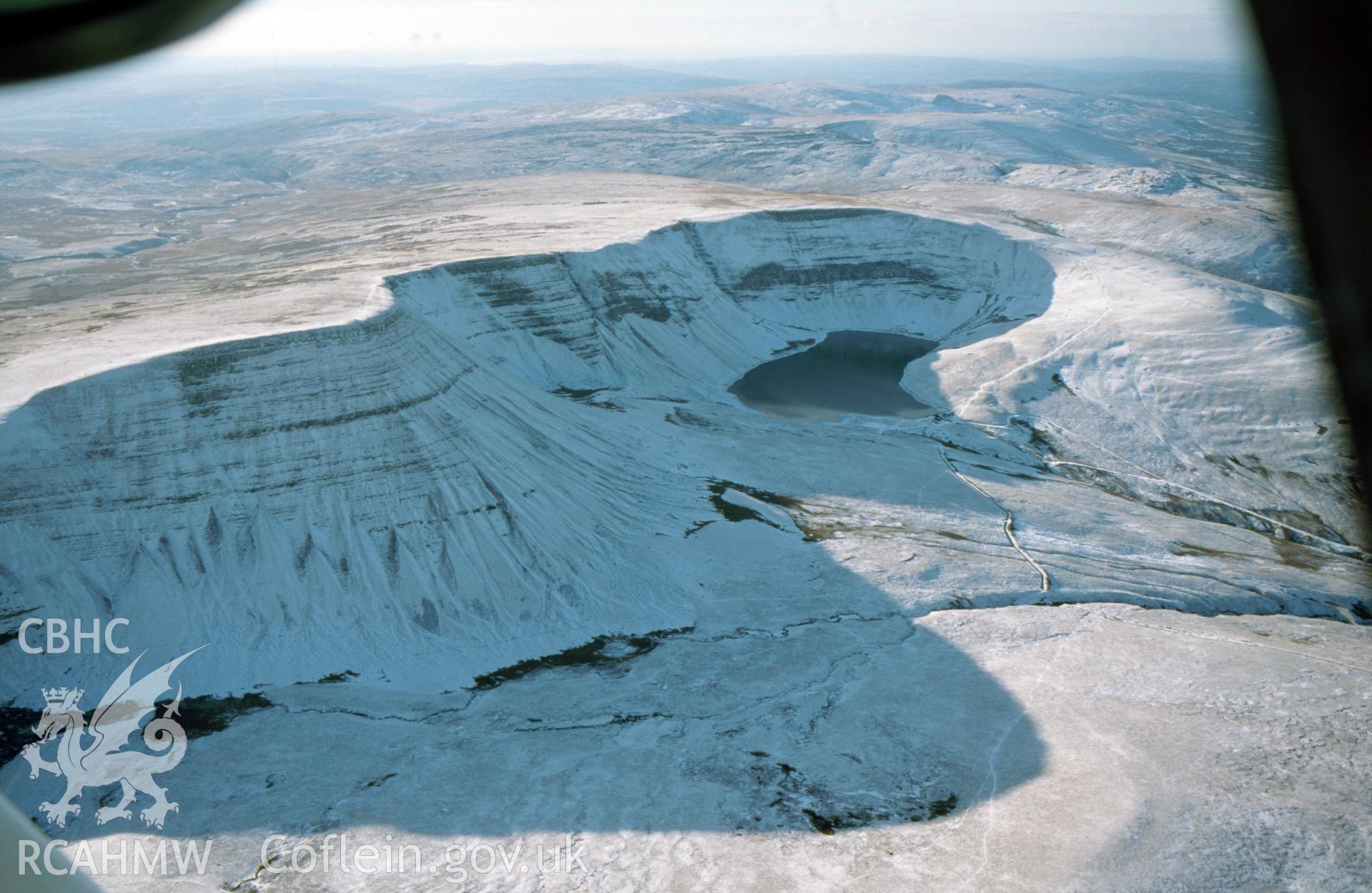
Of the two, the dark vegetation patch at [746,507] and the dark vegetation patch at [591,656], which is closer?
the dark vegetation patch at [591,656]


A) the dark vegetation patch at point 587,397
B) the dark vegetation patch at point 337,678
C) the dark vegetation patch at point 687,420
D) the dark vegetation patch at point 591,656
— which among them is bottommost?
the dark vegetation patch at point 591,656

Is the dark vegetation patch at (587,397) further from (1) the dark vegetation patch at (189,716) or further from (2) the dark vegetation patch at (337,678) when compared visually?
(1) the dark vegetation patch at (189,716)

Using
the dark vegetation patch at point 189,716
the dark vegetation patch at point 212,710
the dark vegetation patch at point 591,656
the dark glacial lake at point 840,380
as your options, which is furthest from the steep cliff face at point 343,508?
the dark glacial lake at point 840,380

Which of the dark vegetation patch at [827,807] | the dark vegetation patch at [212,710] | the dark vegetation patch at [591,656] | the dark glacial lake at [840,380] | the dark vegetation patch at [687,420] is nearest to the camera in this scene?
the dark vegetation patch at [827,807]

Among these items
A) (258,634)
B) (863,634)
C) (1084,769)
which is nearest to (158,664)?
(258,634)

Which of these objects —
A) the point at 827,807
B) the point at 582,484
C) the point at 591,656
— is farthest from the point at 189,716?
the point at 827,807

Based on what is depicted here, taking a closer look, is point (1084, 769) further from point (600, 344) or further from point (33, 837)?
point (600, 344)
